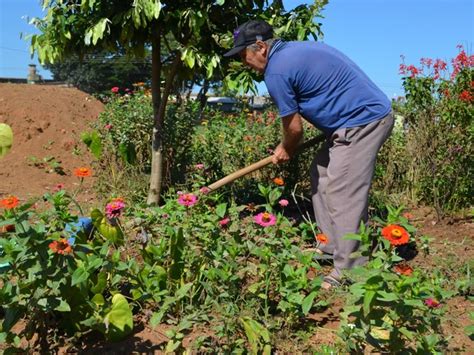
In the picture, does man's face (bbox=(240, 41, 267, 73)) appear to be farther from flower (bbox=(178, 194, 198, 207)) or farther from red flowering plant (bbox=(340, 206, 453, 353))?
red flowering plant (bbox=(340, 206, 453, 353))

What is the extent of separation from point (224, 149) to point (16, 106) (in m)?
4.67

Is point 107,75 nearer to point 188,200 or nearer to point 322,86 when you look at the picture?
point 322,86

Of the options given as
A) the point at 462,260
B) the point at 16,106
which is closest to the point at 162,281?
the point at 462,260

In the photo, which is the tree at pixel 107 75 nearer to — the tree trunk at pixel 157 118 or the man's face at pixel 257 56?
the tree trunk at pixel 157 118

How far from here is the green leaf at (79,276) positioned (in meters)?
2.41

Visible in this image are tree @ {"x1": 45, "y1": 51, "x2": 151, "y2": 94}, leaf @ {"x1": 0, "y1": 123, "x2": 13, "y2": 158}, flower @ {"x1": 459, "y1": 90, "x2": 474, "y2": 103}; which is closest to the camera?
leaf @ {"x1": 0, "y1": 123, "x2": 13, "y2": 158}

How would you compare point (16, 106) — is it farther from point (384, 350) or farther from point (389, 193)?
point (384, 350)

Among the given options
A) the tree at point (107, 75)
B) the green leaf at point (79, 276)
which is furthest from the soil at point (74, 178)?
the tree at point (107, 75)

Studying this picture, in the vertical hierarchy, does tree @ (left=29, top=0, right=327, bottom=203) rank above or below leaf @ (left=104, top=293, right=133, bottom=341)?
above

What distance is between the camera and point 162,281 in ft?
9.83

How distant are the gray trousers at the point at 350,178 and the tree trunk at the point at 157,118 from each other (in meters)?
1.69

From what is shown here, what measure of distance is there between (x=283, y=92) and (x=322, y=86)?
24 cm

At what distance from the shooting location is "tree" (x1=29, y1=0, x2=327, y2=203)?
4.04 meters

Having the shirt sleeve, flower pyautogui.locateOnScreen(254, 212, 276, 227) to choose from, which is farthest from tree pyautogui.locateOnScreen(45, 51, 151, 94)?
flower pyautogui.locateOnScreen(254, 212, 276, 227)
